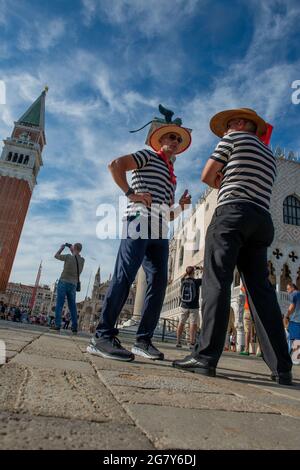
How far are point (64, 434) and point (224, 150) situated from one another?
2.32m

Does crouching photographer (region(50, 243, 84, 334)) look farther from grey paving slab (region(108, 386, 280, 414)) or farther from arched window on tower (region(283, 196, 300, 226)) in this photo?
arched window on tower (region(283, 196, 300, 226))

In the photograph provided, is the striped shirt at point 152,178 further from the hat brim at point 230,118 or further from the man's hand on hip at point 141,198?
the hat brim at point 230,118

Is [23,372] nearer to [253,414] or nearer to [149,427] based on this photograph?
[149,427]

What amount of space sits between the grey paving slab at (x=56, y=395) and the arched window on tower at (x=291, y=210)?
21.3 meters

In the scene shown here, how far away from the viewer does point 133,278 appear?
9.15ft

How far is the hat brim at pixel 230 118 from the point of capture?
9.07 feet

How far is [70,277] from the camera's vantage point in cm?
663

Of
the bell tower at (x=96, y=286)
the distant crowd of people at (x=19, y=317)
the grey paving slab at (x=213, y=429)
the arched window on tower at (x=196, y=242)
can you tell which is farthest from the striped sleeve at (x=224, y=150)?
the bell tower at (x=96, y=286)

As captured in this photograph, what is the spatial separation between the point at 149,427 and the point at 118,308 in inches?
75.9

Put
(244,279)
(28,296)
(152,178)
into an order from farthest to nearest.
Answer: (28,296)
(152,178)
(244,279)

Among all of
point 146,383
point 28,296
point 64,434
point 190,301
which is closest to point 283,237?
point 190,301

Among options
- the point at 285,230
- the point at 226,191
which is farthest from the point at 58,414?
the point at 285,230

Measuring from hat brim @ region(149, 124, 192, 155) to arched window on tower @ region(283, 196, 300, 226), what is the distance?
19.0m

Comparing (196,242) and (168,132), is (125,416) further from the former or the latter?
(196,242)
